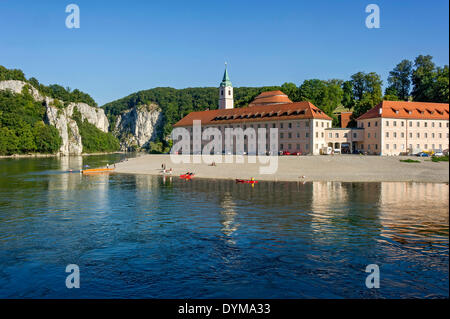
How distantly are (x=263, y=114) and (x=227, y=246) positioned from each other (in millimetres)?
95432

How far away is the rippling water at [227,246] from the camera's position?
1678cm

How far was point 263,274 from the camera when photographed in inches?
725

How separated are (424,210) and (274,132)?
79781 mm

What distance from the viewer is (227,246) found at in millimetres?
23484

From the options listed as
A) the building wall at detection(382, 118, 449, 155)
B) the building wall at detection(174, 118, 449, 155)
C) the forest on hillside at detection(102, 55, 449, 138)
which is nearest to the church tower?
the forest on hillside at detection(102, 55, 449, 138)

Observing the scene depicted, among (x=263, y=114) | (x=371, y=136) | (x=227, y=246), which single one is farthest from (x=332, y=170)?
(x=227, y=246)

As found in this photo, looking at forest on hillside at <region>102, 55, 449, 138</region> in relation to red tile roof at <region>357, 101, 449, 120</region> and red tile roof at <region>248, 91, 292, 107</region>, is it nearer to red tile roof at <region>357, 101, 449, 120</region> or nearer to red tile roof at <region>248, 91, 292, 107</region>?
red tile roof at <region>248, 91, 292, 107</region>

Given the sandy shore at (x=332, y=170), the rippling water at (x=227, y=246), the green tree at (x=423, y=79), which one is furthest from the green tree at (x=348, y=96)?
the rippling water at (x=227, y=246)

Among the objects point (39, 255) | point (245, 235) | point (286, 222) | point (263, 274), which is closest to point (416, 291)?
point (263, 274)

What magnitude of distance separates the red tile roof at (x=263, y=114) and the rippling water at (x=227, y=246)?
215ft

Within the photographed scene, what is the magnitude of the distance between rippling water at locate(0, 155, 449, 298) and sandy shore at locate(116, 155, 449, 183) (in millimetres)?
19471

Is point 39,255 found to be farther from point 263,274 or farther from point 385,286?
point 385,286

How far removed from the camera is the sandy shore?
61594mm

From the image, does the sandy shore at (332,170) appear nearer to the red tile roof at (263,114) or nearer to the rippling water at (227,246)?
the rippling water at (227,246)
